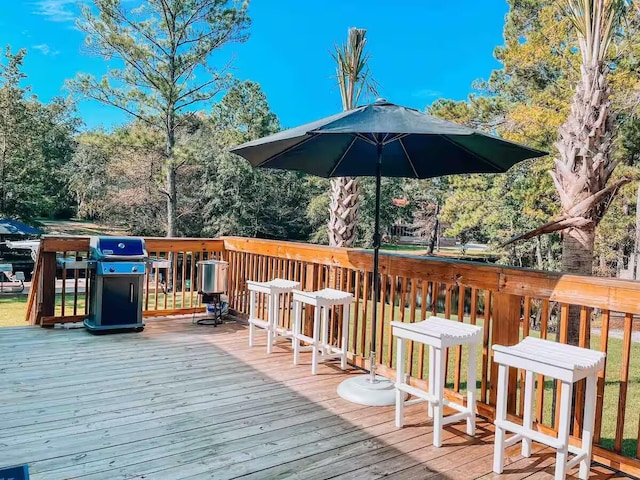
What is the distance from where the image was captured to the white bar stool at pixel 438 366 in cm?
269

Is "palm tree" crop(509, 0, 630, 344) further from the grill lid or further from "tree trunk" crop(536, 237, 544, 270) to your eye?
"tree trunk" crop(536, 237, 544, 270)

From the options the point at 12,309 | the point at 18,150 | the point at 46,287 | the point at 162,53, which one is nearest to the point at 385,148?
the point at 46,287


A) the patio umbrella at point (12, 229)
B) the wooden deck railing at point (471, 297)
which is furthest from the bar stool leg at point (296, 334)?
the patio umbrella at point (12, 229)

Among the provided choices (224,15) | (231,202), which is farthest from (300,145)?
(231,202)

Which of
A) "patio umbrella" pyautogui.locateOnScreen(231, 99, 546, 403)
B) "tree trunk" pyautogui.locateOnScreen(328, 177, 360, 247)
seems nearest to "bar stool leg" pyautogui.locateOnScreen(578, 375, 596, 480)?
"patio umbrella" pyautogui.locateOnScreen(231, 99, 546, 403)

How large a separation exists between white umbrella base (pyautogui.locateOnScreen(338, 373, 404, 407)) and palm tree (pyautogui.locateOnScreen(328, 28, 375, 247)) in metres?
3.39

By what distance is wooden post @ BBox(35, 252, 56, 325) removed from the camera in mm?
5016

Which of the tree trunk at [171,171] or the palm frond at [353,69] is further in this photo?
the tree trunk at [171,171]

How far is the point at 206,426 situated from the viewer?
2.81 m

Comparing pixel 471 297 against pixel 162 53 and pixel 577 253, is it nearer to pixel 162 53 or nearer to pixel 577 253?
pixel 577 253

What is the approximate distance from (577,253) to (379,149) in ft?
6.47

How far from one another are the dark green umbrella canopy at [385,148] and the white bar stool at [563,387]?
1220mm

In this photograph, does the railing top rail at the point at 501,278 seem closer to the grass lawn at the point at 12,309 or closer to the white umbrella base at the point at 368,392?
the white umbrella base at the point at 368,392

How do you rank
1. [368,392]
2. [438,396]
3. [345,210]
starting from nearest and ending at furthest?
[438,396], [368,392], [345,210]
